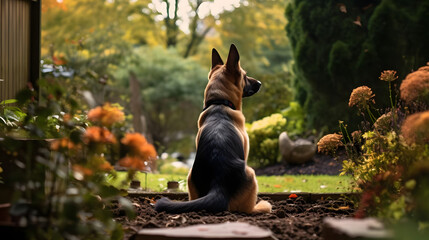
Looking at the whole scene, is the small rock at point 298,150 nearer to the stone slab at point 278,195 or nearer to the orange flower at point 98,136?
the stone slab at point 278,195

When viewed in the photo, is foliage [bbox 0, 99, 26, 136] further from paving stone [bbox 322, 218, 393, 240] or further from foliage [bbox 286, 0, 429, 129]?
foliage [bbox 286, 0, 429, 129]

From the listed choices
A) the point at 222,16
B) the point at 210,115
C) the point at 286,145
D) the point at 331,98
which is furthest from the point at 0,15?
the point at 222,16

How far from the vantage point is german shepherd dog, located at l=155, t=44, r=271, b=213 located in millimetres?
3621

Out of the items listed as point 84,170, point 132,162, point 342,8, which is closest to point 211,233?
point 132,162

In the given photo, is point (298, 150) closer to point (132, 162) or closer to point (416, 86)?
point (416, 86)

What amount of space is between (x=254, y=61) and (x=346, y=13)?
1080 cm

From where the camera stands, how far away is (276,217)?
142 inches

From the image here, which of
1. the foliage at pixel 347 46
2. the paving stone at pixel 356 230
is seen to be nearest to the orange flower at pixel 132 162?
the paving stone at pixel 356 230

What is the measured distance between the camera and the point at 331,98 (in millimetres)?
9578

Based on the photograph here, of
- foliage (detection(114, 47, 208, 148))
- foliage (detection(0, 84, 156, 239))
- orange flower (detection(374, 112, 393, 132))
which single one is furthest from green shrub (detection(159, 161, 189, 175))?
foliage (detection(0, 84, 156, 239))

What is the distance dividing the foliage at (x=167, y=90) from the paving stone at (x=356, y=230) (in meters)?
14.4

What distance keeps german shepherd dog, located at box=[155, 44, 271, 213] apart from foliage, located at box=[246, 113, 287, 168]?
565cm

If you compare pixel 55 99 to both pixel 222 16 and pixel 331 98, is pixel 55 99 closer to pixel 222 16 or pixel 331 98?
pixel 331 98

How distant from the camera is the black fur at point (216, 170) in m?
3.58
